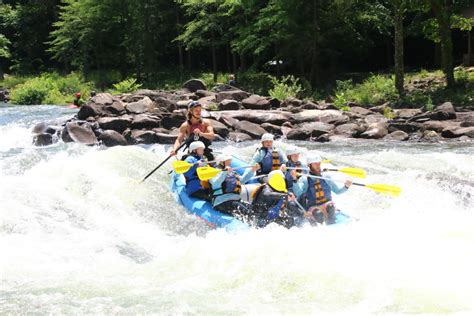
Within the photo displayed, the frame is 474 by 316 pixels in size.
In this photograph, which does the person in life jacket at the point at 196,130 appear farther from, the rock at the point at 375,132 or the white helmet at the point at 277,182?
the rock at the point at 375,132

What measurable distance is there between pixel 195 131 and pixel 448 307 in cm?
492

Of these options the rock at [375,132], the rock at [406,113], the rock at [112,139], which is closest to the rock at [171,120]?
the rock at [112,139]

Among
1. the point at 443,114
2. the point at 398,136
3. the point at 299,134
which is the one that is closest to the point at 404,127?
the point at 398,136

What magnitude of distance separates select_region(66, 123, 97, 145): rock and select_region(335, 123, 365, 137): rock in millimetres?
5822

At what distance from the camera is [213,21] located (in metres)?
25.1

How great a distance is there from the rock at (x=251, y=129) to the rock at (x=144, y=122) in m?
2.00

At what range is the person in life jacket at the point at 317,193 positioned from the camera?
6797 millimetres

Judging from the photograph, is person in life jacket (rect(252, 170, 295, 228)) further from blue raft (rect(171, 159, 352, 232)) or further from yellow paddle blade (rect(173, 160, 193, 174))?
yellow paddle blade (rect(173, 160, 193, 174))

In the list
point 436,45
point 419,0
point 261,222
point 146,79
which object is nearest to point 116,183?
point 261,222

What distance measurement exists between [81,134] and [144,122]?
155cm

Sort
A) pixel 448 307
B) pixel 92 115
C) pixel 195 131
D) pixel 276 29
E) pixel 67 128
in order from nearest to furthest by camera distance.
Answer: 1. pixel 448 307
2. pixel 195 131
3. pixel 67 128
4. pixel 92 115
5. pixel 276 29

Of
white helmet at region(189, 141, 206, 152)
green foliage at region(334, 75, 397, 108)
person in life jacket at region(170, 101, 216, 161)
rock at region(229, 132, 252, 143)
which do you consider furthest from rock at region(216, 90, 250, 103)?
white helmet at region(189, 141, 206, 152)

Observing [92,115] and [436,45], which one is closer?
[92,115]

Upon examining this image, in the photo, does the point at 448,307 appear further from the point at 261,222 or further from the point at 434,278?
the point at 261,222
